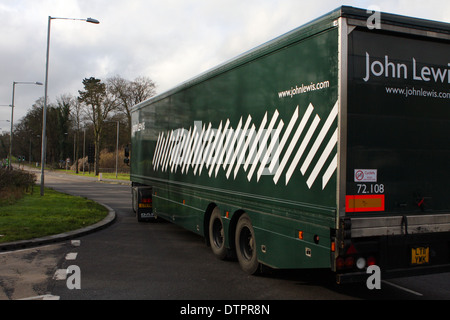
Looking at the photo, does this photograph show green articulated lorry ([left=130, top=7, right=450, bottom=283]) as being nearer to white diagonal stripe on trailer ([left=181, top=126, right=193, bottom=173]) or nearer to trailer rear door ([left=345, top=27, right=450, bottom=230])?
trailer rear door ([left=345, top=27, right=450, bottom=230])

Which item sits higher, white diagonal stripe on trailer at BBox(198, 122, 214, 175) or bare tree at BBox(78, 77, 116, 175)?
bare tree at BBox(78, 77, 116, 175)

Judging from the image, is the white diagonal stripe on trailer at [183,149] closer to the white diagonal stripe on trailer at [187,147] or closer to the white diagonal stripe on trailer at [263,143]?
the white diagonal stripe on trailer at [187,147]

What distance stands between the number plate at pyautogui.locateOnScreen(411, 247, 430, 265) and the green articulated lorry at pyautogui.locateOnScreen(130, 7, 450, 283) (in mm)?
12

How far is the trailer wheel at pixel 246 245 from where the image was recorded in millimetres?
6430

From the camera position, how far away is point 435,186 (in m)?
5.14

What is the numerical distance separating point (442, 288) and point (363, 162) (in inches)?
108

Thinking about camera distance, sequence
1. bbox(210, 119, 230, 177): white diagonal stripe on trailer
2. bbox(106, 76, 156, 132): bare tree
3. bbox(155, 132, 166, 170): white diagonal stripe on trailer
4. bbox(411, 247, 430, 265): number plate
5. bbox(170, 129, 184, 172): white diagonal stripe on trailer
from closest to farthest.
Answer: bbox(411, 247, 430, 265): number plate
bbox(210, 119, 230, 177): white diagonal stripe on trailer
bbox(170, 129, 184, 172): white diagonal stripe on trailer
bbox(155, 132, 166, 170): white diagonal stripe on trailer
bbox(106, 76, 156, 132): bare tree

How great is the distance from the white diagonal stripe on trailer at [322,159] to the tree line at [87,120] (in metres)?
45.7

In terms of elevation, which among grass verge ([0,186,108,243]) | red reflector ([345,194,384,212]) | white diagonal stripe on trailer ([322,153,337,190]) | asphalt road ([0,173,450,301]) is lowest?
asphalt road ([0,173,450,301])

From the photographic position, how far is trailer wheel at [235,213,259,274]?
21.1ft

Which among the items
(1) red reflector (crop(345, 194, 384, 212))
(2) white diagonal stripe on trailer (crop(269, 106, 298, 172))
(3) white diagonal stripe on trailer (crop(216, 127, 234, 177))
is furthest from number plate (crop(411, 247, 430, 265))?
(3) white diagonal stripe on trailer (crop(216, 127, 234, 177))

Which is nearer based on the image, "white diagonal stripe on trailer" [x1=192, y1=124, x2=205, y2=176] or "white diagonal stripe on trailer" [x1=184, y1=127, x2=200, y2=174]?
"white diagonal stripe on trailer" [x1=192, y1=124, x2=205, y2=176]
